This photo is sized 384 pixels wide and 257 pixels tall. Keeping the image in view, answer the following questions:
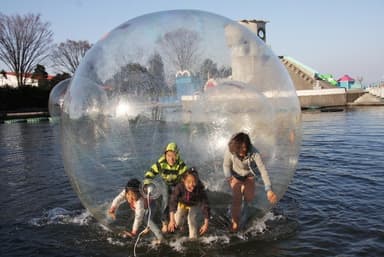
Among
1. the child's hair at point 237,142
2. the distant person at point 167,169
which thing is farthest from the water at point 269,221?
the child's hair at point 237,142

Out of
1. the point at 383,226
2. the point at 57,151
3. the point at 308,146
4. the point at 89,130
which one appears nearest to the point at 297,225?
the point at 383,226

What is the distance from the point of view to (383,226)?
5.71 m

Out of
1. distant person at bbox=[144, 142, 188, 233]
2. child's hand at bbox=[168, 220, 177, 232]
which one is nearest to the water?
child's hand at bbox=[168, 220, 177, 232]

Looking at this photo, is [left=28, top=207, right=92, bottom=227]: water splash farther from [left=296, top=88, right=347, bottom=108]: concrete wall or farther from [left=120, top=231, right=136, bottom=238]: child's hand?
[left=296, top=88, right=347, bottom=108]: concrete wall

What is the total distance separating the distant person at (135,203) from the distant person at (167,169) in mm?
114

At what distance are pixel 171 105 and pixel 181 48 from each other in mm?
710

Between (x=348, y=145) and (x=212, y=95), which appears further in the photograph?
(x=348, y=145)

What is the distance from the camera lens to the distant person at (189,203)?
4.85m

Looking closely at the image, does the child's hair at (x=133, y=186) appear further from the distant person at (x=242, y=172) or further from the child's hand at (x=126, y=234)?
the distant person at (x=242, y=172)

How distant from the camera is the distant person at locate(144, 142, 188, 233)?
16.4ft

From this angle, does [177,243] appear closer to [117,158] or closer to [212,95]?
[117,158]

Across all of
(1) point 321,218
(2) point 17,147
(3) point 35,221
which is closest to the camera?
(1) point 321,218

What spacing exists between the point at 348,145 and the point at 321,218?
25.9ft

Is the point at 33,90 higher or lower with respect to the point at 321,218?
higher
